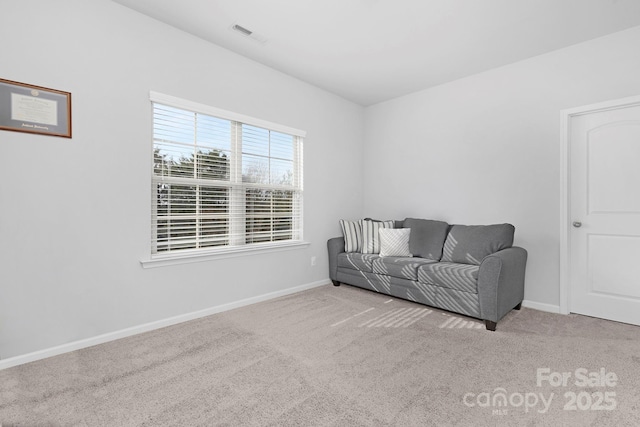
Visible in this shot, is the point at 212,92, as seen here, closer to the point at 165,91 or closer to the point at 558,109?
the point at 165,91

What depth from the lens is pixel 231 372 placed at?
1.95m

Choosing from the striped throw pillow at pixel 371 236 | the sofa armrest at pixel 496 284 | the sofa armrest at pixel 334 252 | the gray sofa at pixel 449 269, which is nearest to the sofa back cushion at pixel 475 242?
the gray sofa at pixel 449 269

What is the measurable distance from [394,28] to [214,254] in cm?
269

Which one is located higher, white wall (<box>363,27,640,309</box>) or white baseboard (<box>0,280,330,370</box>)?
white wall (<box>363,27,640,309</box>)

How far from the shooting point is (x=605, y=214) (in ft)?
9.44

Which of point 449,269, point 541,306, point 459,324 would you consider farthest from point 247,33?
point 541,306

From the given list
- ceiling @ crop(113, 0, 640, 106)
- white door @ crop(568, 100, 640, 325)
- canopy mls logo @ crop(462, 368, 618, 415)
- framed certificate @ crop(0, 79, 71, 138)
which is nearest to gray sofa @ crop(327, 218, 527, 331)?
white door @ crop(568, 100, 640, 325)

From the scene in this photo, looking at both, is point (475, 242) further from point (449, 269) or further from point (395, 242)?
point (395, 242)

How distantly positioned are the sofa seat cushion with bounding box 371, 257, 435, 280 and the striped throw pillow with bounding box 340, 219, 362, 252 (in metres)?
0.47

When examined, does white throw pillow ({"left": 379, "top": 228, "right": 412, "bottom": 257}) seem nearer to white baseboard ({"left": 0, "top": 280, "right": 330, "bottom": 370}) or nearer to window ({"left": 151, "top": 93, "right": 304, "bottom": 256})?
window ({"left": 151, "top": 93, "right": 304, "bottom": 256})

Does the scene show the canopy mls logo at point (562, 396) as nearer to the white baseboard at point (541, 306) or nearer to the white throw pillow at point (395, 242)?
the white baseboard at point (541, 306)

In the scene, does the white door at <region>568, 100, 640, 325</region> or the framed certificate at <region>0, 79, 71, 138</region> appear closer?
the framed certificate at <region>0, 79, 71, 138</region>

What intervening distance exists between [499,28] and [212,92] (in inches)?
106

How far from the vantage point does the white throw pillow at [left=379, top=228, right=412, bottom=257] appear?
3656 millimetres
